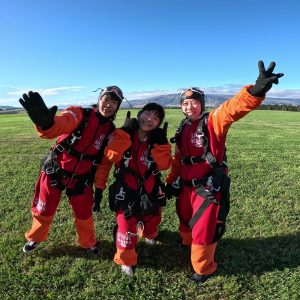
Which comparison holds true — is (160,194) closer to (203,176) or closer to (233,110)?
(203,176)

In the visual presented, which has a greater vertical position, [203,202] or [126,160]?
[126,160]

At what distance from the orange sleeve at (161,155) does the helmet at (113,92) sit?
83 cm

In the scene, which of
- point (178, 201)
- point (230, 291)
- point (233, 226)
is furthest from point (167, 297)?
point (233, 226)

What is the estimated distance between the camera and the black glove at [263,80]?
3817 mm

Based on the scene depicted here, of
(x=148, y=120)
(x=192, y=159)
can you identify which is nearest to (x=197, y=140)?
(x=192, y=159)

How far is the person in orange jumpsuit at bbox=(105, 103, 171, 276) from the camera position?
4.82 meters

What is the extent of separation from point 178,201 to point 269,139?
13553 millimetres

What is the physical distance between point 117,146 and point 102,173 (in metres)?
0.55

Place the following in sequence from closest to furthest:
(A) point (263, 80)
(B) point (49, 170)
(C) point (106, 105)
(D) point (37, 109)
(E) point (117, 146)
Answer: (A) point (263, 80), (D) point (37, 109), (E) point (117, 146), (C) point (106, 105), (B) point (49, 170)

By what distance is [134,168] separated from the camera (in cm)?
493

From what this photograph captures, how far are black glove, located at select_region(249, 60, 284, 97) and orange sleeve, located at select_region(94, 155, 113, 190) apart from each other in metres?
2.20

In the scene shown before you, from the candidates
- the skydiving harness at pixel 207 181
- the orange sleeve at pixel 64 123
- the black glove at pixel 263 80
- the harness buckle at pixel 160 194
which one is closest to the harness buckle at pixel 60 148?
the orange sleeve at pixel 64 123

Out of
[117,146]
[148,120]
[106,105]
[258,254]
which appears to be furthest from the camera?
[258,254]

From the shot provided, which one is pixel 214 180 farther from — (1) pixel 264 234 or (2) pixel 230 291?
(1) pixel 264 234
